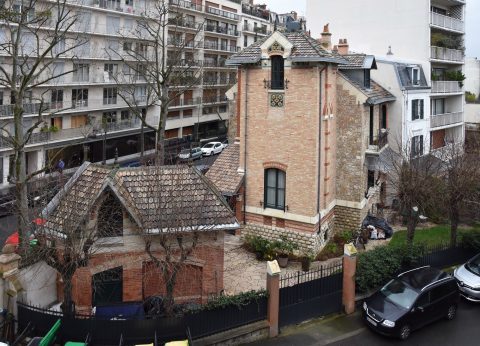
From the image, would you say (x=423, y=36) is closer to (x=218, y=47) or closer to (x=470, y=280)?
(x=470, y=280)

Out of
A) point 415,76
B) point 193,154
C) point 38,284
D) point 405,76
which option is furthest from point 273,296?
point 193,154

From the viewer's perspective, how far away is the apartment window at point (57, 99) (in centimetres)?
4597

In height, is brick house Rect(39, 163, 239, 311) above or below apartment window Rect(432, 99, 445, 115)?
below

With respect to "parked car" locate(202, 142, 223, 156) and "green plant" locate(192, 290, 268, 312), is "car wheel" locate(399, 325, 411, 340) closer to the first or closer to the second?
"green plant" locate(192, 290, 268, 312)

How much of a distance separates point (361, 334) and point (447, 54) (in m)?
30.0

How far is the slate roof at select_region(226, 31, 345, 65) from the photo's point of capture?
21.7 metres

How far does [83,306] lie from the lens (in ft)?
54.8

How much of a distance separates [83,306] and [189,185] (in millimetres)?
5675

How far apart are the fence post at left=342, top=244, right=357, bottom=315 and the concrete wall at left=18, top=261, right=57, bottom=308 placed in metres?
Result: 10.6

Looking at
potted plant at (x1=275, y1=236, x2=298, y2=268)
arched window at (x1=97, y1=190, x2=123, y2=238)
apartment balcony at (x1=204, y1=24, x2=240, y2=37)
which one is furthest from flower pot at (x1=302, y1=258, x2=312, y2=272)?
apartment balcony at (x1=204, y1=24, x2=240, y2=37)

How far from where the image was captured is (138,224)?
1595 centimetres

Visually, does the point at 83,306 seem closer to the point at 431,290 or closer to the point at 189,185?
the point at 189,185

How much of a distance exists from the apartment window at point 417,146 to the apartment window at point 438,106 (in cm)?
625

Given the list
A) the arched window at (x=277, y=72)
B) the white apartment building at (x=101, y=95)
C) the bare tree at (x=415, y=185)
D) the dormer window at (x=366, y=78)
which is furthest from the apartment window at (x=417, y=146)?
the white apartment building at (x=101, y=95)
